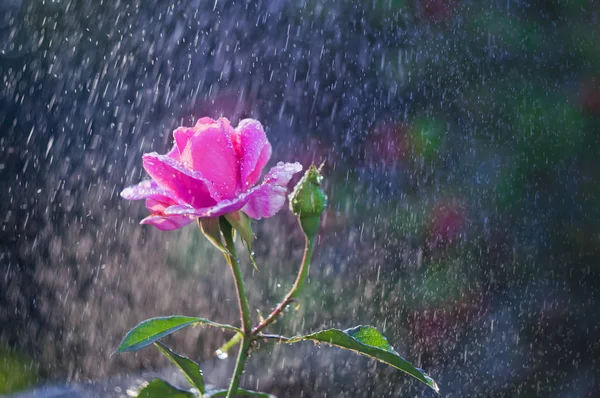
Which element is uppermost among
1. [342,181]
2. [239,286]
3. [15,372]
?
[239,286]

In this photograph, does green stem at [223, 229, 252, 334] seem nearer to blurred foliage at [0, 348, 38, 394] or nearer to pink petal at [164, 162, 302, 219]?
pink petal at [164, 162, 302, 219]

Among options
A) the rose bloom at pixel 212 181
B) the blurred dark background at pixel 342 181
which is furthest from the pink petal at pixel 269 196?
the blurred dark background at pixel 342 181

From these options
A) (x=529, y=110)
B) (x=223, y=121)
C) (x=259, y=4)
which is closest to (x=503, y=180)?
(x=529, y=110)

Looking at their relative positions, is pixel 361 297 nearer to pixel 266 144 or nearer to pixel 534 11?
pixel 534 11

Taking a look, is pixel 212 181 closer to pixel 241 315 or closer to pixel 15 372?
pixel 241 315

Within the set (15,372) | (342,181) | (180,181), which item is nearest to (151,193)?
(180,181)
